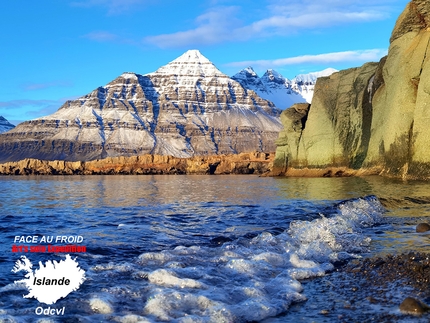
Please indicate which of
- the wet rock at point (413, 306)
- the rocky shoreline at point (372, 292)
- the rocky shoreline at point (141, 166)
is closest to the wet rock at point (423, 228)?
the rocky shoreline at point (372, 292)

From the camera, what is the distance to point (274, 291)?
7.12 m

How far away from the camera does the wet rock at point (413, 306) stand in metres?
5.62

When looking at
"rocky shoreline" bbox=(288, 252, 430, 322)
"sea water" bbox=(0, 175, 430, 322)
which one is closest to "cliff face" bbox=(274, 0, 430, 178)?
"sea water" bbox=(0, 175, 430, 322)

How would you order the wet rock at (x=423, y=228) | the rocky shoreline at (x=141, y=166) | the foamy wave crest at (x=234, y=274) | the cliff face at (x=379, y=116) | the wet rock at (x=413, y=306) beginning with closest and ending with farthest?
the wet rock at (x=413, y=306) → the foamy wave crest at (x=234, y=274) → the wet rock at (x=423, y=228) → the cliff face at (x=379, y=116) → the rocky shoreline at (x=141, y=166)

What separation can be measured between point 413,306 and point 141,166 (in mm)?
117342

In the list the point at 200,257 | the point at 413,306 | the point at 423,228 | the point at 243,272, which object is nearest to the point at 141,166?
the point at 423,228

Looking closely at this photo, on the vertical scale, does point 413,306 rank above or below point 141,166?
above

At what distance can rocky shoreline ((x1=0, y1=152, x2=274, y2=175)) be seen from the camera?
109m

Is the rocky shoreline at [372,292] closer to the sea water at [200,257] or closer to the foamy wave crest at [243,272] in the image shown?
the sea water at [200,257]

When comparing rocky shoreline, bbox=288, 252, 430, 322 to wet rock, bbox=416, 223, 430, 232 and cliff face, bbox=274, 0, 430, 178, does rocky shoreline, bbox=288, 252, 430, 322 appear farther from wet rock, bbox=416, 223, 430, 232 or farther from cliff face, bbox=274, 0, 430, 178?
cliff face, bbox=274, 0, 430, 178

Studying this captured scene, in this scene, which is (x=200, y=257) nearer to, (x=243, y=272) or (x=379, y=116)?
(x=243, y=272)

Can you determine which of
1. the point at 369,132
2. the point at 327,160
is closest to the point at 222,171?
the point at 327,160

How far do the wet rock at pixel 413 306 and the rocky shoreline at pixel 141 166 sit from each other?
9975 cm

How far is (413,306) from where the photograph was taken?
18.6 ft
